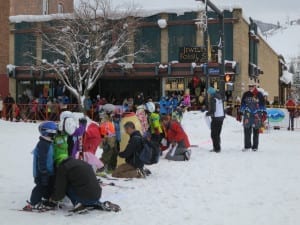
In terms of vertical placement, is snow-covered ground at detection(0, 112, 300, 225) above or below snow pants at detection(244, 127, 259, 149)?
below

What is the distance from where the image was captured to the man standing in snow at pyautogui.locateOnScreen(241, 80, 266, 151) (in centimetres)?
1368

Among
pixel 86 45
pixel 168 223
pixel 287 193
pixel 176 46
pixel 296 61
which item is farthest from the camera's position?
pixel 296 61

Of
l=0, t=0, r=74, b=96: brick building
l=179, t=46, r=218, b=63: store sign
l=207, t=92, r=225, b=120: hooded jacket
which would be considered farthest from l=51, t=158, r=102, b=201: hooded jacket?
l=0, t=0, r=74, b=96: brick building

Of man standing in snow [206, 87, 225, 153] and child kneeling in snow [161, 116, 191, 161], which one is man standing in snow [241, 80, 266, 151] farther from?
child kneeling in snow [161, 116, 191, 161]

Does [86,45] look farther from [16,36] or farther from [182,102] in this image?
[16,36]

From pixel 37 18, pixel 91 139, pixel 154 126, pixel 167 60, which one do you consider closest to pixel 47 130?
pixel 91 139

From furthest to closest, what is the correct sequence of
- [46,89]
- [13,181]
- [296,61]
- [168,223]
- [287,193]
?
[296,61], [46,89], [13,181], [287,193], [168,223]

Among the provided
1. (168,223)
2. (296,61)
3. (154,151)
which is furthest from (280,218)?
(296,61)

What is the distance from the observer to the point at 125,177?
9.62 metres

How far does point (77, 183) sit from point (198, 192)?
2.27 meters

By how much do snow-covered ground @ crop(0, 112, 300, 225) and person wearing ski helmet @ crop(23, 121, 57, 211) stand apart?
225mm

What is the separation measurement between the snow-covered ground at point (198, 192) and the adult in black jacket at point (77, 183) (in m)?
0.23

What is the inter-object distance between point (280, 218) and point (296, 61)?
404ft

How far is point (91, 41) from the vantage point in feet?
97.2
